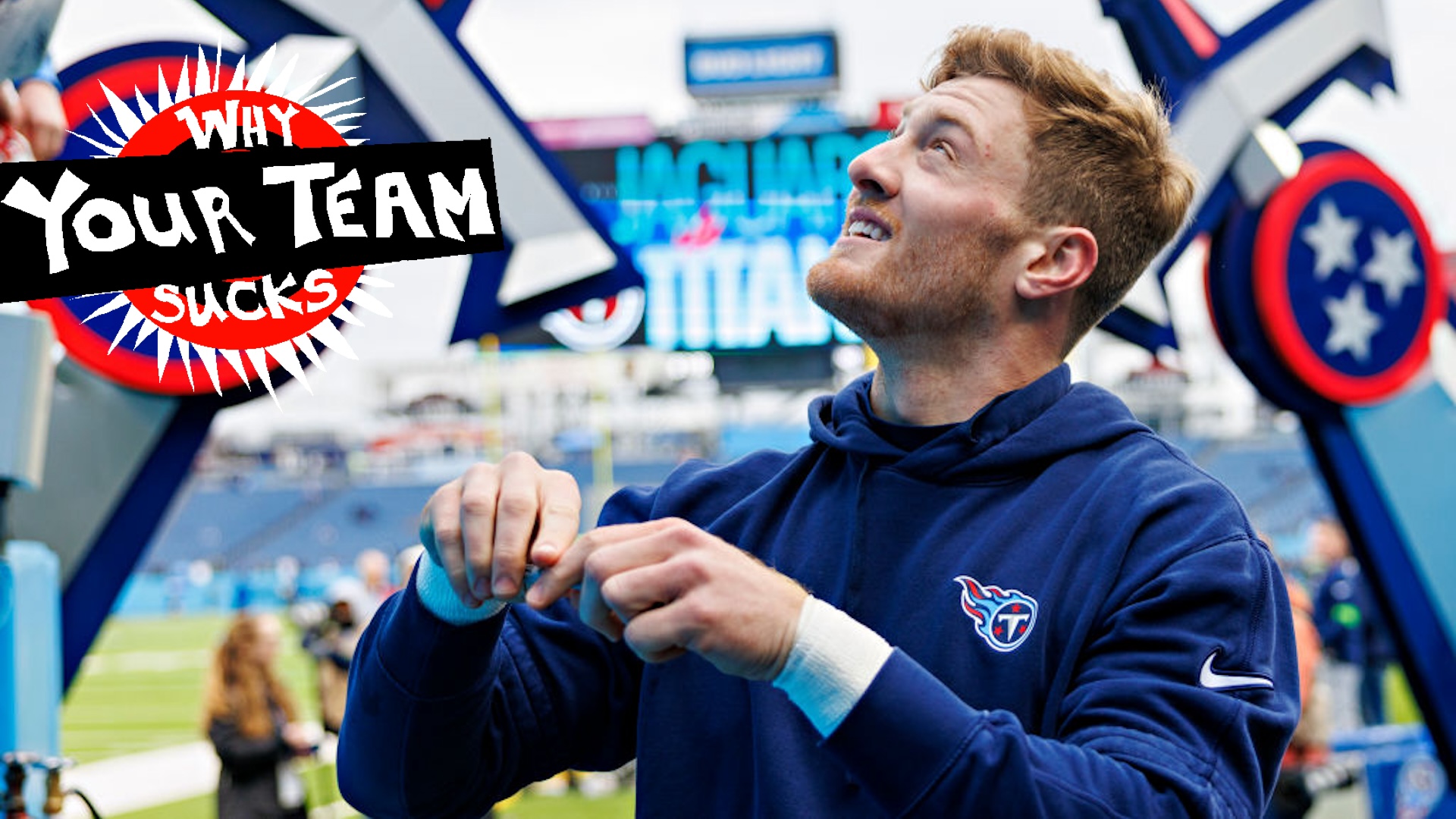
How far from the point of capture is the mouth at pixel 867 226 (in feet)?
4.84

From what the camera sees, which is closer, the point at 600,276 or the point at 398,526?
the point at 600,276

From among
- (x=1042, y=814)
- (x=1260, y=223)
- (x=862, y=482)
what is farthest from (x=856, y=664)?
(x=1260, y=223)

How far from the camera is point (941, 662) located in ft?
4.11

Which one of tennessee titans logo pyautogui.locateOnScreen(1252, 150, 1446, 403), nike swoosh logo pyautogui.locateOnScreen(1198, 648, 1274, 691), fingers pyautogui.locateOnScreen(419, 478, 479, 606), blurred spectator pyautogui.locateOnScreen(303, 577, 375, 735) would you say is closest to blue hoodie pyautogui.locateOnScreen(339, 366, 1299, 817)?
nike swoosh logo pyautogui.locateOnScreen(1198, 648, 1274, 691)

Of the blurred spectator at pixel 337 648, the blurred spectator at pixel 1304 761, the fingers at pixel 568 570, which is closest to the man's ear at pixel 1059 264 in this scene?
the fingers at pixel 568 570

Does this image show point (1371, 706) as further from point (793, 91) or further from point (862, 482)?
point (793, 91)

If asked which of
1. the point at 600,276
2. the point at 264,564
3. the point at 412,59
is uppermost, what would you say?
the point at 412,59

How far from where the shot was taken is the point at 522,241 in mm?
4824

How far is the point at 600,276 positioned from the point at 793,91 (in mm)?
13258

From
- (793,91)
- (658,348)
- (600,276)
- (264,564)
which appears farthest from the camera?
(264,564)

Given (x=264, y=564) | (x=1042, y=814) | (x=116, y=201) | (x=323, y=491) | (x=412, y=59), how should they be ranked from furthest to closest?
(x=323, y=491) → (x=264, y=564) → (x=412, y=59) → (x=116, y=201) → (x=1042, y=814)

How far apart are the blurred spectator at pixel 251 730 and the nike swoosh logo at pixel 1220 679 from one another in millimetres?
5426

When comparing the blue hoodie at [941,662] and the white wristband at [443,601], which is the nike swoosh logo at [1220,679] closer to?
the blue hoodie at [941,662]

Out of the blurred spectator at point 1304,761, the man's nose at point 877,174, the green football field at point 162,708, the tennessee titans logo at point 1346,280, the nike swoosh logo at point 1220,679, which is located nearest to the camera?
the nike swoosh logo at point 1220,679
